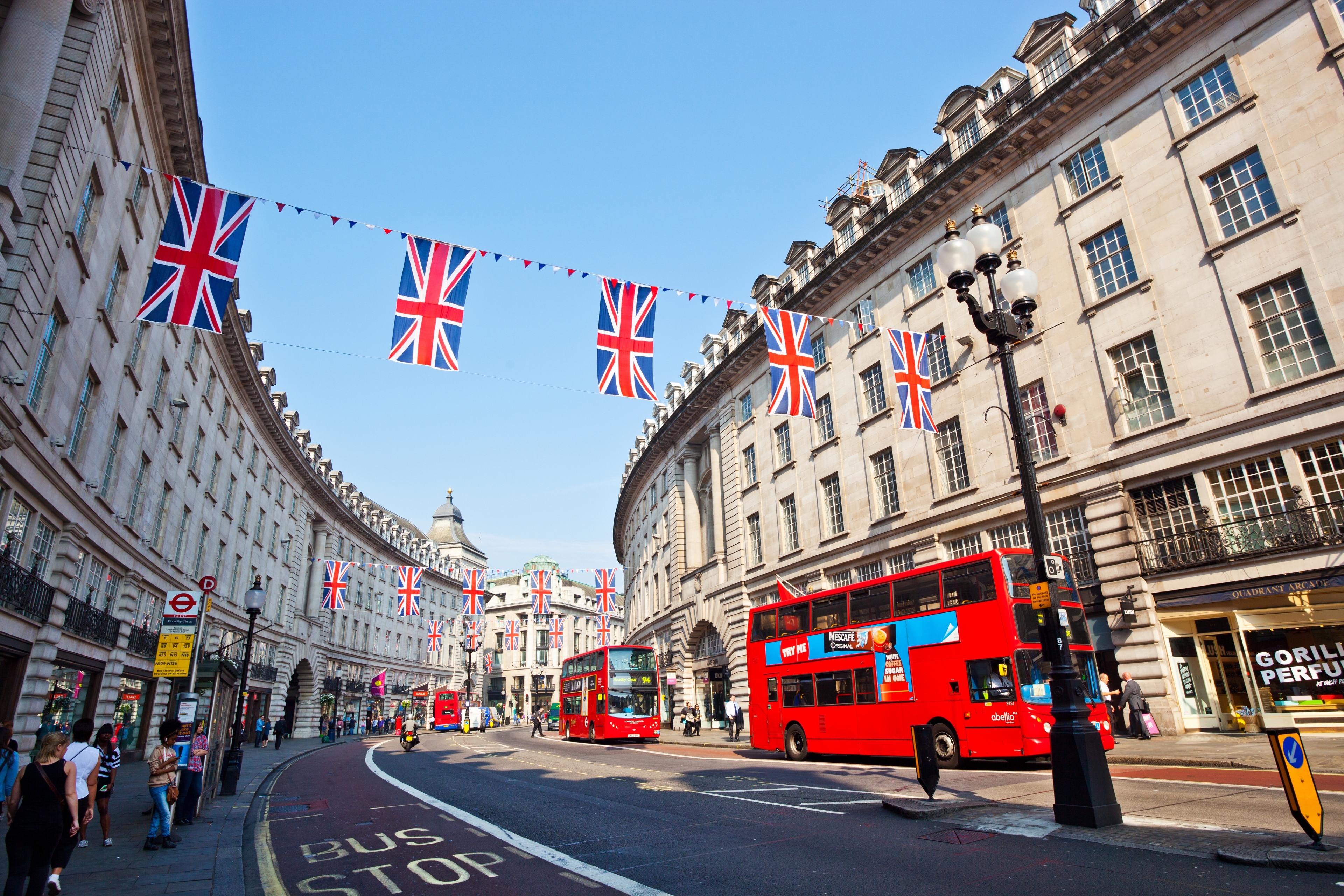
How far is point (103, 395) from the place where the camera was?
1958cm

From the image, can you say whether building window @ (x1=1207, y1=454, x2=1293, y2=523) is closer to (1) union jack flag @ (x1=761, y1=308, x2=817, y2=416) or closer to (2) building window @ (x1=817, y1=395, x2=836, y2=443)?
(1) union jack flag @ (x1=761, y1=308, x2=817, y2=416)

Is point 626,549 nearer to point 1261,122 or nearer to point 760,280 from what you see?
point 760,280

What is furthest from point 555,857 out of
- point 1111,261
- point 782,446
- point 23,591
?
point 782,446

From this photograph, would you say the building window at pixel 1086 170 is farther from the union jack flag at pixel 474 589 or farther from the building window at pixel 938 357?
the union jack flag at pixel 474 589

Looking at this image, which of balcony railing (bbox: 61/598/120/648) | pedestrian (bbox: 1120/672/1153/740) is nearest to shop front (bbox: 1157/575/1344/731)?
pedestrian (bbox: 1120/672/1153/740)

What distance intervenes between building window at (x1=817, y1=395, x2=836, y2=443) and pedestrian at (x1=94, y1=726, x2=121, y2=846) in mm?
24536

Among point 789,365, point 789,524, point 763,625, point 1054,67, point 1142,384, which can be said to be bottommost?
point 763,625

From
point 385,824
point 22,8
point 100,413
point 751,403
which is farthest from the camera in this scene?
point 751,403

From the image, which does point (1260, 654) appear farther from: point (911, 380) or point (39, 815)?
point (39, 815)

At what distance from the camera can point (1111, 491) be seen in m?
19.5

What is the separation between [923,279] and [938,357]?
315cm

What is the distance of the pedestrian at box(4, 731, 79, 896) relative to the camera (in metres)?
6.16

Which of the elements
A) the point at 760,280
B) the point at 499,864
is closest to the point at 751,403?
the point at 760,280

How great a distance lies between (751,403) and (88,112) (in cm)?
2683
